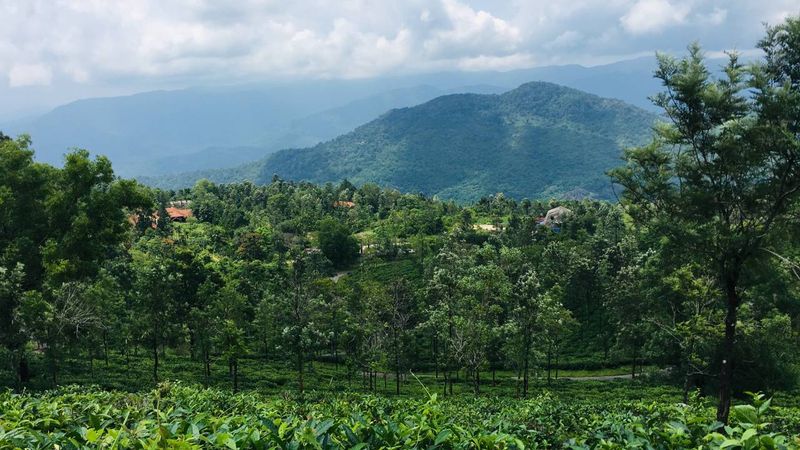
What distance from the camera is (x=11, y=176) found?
70.6 feet

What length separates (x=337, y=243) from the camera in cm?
7762

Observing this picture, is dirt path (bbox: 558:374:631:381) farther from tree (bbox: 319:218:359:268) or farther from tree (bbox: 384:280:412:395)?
tree (bbox: 319:218:359:268)

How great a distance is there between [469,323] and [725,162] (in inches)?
699

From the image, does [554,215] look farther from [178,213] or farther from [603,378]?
[178,213]

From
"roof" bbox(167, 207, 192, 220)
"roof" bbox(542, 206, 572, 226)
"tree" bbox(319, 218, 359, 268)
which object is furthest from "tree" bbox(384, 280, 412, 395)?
"roof" bbox(167, 207, 192, 220)

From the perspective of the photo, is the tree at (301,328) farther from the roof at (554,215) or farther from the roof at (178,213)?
the roof at (554,215)

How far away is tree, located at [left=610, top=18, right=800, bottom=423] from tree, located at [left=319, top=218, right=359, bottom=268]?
64.2 metres

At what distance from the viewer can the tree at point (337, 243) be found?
253 feet

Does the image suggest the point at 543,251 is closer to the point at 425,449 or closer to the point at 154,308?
the point at 154,308

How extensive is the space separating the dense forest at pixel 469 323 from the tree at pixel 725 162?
56mm

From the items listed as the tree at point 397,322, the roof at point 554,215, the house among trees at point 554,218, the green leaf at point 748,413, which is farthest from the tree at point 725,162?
the roof at point 554,215

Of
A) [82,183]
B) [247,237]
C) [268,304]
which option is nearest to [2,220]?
[82,183]

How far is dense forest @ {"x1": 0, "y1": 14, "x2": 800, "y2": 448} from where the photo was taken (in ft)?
13.8

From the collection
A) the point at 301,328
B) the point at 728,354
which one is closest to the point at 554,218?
the point at 301,328
